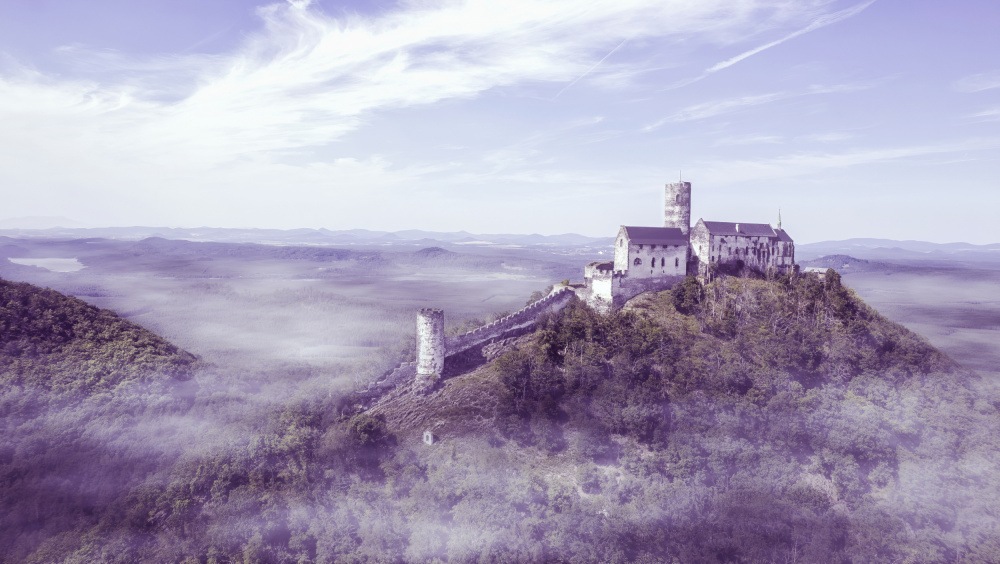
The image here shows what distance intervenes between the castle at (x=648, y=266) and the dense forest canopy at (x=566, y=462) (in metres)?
2.73

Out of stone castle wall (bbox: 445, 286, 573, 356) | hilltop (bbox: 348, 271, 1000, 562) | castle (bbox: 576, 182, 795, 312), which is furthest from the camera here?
castle (bbox: 576, 182, 795, 312)

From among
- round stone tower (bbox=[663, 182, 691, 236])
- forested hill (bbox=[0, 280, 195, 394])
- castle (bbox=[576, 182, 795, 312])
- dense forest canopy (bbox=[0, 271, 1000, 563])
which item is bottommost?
dense forest canopy (bbox=[0, 271, 1000, 563])

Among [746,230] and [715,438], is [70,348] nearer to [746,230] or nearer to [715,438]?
[715,438]

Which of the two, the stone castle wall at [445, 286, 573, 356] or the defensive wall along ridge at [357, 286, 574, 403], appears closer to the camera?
the defensive wall along ridge at [357, 286, 574, 403]

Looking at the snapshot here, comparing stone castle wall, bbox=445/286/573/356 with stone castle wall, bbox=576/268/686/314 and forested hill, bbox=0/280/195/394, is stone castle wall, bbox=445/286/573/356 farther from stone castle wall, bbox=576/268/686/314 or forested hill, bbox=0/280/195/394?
forested hill, bbox=0/280/195/394

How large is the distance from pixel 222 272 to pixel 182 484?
123 m

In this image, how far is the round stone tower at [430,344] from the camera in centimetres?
4134

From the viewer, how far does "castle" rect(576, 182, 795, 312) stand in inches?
1877

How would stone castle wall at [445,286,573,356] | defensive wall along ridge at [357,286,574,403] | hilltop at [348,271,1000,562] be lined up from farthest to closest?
1. stone castle wall at [445,286,573,356]
2. defensive wall along ridge at [357,286,574,403]
3. hilltop at [348,271,1000,562]

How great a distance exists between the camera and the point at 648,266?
4841 cm

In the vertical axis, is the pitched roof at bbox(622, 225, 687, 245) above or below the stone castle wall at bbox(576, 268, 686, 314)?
above

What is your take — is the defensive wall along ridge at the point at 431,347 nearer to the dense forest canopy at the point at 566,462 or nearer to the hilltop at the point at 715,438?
the hilltop at the point at 715,438

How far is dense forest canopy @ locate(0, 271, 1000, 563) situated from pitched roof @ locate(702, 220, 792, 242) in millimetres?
10581

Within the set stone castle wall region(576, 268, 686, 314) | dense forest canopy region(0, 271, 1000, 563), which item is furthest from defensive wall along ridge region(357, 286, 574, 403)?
stone castle wall region(576, 268, 686, 314)
